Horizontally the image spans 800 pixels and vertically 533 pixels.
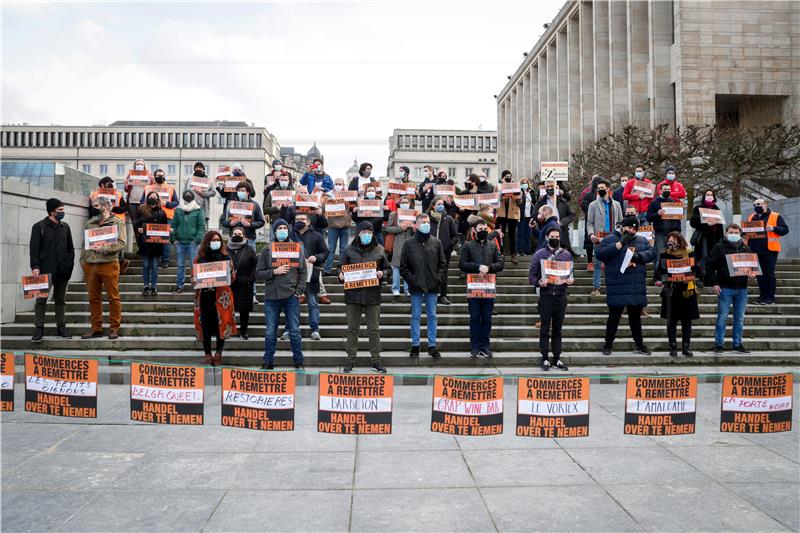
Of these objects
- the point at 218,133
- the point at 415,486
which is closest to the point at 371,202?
the point at 415,486

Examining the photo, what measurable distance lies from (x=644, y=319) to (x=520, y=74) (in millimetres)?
A: 70498

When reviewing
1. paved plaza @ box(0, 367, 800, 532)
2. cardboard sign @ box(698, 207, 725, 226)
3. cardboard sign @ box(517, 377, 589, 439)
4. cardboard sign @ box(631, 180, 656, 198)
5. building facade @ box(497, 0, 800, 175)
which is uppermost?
building facade @ box(497, 0, 800, 175)

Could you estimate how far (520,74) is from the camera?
77562mm

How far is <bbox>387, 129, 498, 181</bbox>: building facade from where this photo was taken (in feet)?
411

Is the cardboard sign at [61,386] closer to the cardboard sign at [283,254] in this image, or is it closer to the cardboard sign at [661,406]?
the cardboard sign at [283,254]

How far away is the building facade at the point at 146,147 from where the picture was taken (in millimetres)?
105125

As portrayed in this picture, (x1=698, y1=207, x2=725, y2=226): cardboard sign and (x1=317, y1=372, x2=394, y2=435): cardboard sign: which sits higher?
(x1=698, y1=207, x2=725, y2=226): cardboard sign

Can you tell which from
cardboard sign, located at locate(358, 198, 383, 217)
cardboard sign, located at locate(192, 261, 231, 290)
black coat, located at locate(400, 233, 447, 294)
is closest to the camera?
cardboard sign, located at locate(192, 261, 231, 290)

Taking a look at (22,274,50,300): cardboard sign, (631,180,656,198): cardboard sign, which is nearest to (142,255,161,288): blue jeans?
(22,274,50,300): cardboard sign

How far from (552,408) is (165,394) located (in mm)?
3634

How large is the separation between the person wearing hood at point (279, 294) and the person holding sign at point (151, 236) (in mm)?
3652

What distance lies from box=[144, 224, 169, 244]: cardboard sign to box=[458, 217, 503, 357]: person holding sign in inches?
236

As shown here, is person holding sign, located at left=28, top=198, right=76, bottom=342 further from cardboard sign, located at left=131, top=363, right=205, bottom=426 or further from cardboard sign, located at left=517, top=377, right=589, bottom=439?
cardboard sign, located at left=517, top=377, right=589, bottom=439

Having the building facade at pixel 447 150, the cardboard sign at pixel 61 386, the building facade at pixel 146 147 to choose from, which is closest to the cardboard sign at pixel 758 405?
the cardboard sign at pixel 61 386
